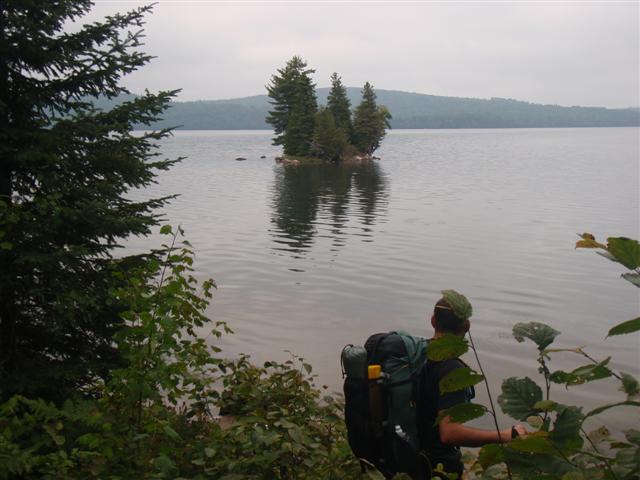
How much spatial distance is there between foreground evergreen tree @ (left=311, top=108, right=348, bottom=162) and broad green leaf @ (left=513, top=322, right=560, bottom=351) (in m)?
82.7

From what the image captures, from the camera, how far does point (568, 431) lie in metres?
1.71

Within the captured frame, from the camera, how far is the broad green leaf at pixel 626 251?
1.59 m

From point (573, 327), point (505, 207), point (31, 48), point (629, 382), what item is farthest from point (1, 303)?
point (505, 207)

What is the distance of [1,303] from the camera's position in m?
6.48

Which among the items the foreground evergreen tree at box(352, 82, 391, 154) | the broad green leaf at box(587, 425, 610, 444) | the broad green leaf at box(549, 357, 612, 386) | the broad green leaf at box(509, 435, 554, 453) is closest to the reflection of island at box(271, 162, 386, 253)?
the foreground evergreen tree at box(352, 82, 391, 154)

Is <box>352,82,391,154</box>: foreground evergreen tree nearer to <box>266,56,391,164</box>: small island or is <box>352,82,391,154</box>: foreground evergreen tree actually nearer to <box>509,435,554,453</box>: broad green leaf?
<box>266,56,391,164</box>: small island

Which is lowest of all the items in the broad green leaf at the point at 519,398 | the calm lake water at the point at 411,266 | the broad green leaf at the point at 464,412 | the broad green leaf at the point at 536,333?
the calm lake water at the point at 411,266

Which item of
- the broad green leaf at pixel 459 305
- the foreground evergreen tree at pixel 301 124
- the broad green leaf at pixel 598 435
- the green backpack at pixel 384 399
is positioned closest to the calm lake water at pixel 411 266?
the green backpack at pixel 384 399

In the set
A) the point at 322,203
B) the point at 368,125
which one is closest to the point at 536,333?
the point at 322,203

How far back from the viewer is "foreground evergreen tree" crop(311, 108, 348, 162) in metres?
83.6

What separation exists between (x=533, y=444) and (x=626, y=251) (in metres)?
0.64

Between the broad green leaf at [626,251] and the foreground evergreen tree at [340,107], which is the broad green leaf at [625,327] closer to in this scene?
the broad green leaf at [626,251]

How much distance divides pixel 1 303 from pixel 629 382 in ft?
21.8

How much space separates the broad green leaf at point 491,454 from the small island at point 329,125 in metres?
82.0
